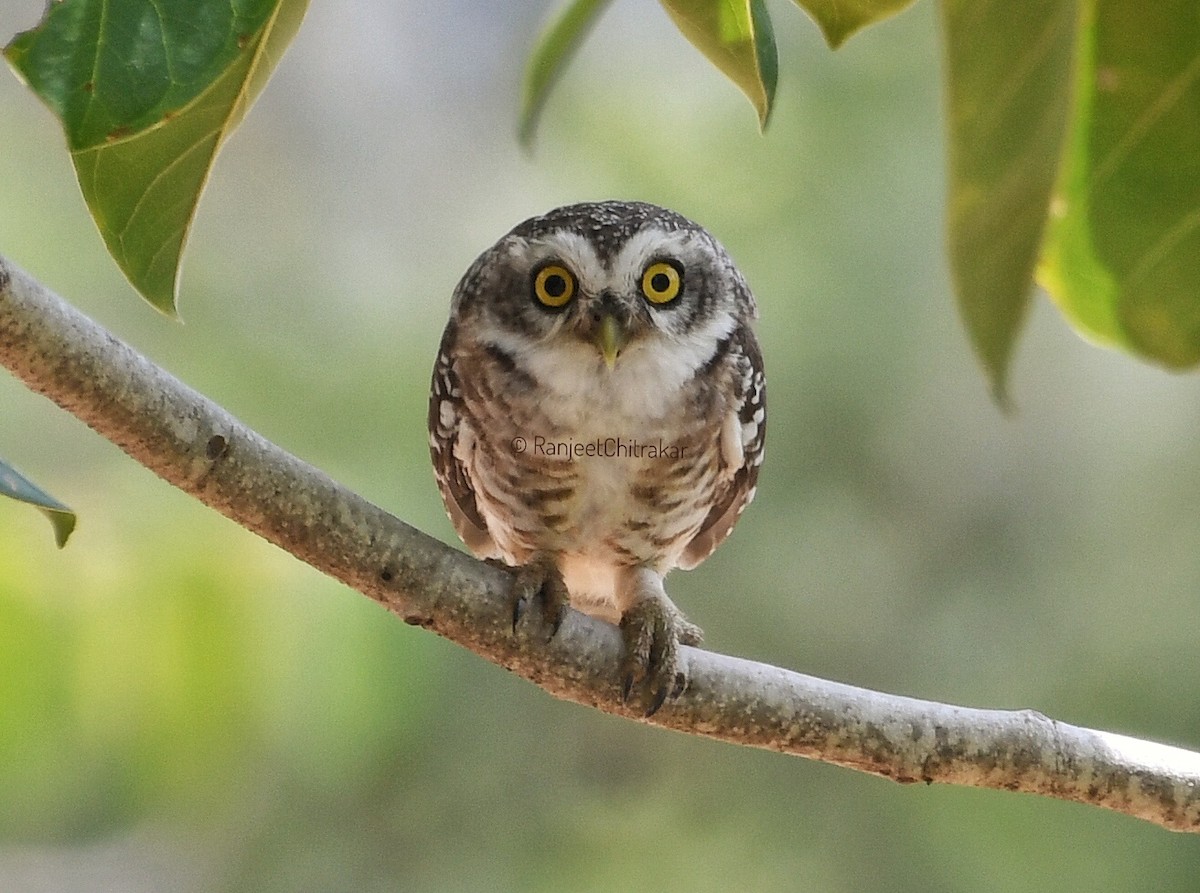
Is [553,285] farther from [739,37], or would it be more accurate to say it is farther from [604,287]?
[739,37]

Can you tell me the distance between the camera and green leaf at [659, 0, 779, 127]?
889mm

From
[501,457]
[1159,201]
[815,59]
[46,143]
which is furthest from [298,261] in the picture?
[1159,201]

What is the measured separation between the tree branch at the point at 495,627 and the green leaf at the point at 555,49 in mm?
400

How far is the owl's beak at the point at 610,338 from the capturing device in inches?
54.4

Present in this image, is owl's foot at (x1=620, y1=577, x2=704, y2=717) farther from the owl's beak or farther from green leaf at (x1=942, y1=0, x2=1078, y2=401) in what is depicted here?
green leaf at (x1=942, y1=0, x2=1078, y2=401)

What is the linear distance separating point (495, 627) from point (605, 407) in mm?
317

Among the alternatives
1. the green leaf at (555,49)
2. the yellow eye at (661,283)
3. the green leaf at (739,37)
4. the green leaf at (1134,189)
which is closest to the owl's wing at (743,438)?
the yellow eye at (661,283)

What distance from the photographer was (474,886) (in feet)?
10.2

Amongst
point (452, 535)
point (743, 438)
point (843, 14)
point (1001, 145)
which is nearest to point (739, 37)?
point (843, 14)

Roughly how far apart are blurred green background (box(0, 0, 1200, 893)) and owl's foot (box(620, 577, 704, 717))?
0.91 metres

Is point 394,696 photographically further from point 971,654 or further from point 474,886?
point 971,654

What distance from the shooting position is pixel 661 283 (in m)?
1.47

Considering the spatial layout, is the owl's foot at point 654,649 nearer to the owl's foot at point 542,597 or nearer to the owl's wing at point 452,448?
the owl's foot at point 542,597

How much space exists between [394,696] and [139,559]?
604 mm
